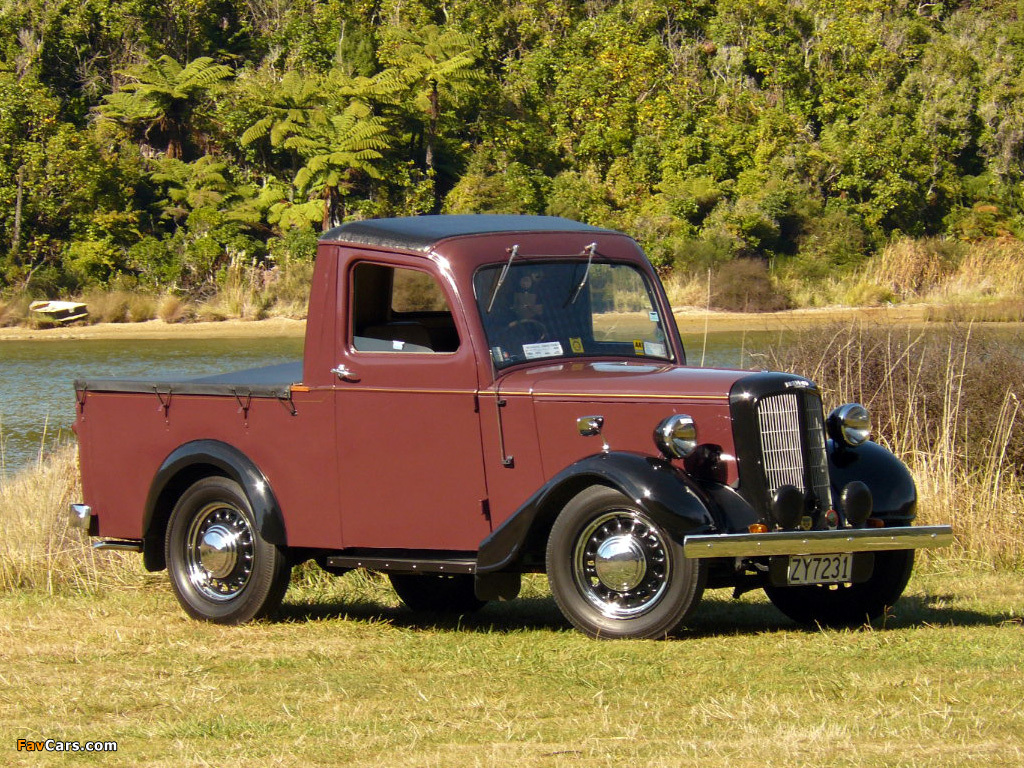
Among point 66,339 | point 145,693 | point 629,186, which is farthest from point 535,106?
point 145,693

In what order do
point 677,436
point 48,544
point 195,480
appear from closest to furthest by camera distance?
point 677,436, point 195,480, point 48,544

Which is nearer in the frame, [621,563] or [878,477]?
[621,563]

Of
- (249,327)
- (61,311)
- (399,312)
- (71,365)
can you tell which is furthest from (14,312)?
(399,312)

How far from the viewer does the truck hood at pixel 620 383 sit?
682cm

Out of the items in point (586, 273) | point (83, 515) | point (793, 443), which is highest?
point (586, 273)

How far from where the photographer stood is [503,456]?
710 centimetres

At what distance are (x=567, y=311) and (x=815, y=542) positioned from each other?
6.05 ft

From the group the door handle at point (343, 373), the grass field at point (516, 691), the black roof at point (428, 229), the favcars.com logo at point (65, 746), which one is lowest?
the grass field at point (516, 691)

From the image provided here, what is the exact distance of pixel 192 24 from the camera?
144 feet

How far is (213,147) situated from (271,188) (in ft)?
11.1

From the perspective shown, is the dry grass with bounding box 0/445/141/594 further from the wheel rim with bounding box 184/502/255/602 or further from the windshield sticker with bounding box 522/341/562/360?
the windshield sticker with bounding box 522/341/562/360

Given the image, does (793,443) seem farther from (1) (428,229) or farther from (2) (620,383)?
(1) (428,229)

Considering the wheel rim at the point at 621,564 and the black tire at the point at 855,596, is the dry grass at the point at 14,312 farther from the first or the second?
the wheel rim at the point at 621,564

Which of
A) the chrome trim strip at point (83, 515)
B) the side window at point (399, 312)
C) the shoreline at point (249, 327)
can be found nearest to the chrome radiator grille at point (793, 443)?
the side window at point (399, 312)
